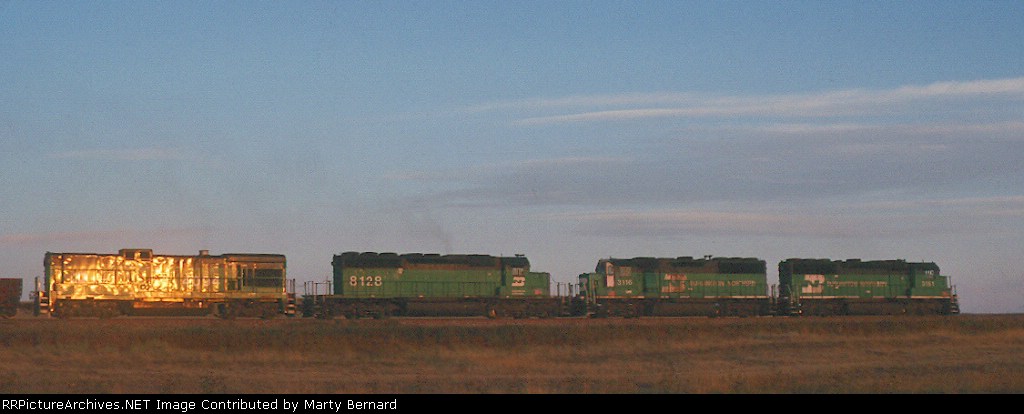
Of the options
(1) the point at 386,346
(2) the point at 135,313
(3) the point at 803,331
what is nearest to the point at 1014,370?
(3) the point at 803,331

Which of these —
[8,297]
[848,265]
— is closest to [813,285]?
[848,265]

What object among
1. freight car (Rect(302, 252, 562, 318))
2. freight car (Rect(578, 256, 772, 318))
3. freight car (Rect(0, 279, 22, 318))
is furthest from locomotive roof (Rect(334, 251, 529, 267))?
freight car (Rect(0, 279, 22, 318))

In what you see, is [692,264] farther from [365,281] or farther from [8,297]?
[8,297]

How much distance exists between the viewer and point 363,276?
4916 cm

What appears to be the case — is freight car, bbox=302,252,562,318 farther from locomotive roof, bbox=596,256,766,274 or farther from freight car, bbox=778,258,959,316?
freight car, bbox=778,258,959,316

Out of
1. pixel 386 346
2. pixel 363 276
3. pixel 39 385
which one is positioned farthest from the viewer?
pixel 363 276

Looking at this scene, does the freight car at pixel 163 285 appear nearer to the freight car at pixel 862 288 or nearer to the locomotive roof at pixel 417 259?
the locomotive roof at pixel 417 259

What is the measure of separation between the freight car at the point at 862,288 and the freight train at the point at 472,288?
55 millimetres

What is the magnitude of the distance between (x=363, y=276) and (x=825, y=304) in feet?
80.7

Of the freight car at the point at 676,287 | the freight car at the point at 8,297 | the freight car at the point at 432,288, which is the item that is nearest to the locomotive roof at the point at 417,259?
the freight car at the point at 432,288

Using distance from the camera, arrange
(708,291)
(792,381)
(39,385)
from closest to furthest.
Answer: (39,385), (792,381), (708,291)

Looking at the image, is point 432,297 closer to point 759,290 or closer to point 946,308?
point 759,290

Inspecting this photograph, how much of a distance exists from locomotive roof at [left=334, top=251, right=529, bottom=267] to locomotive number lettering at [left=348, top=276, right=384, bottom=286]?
58 centimetres

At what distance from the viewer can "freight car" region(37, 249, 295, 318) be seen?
150 ft
